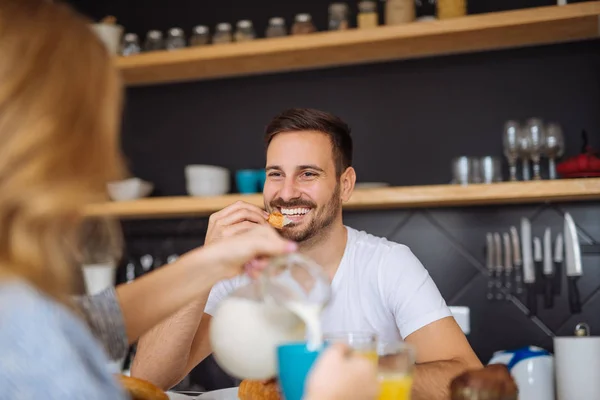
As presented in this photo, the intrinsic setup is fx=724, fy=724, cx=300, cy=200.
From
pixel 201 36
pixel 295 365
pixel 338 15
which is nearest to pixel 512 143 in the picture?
pixel 338 15

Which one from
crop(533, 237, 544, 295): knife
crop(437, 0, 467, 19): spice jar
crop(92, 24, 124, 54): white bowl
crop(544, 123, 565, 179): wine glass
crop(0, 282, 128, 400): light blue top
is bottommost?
crop(533, 237, 544, 295): knife

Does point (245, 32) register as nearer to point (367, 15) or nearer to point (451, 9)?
point (367, 15)

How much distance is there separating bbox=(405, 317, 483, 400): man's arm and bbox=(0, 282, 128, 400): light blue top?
29.1 inches

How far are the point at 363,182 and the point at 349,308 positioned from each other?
109 cm

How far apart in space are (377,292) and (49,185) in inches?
51.3

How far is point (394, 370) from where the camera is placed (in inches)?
32.8

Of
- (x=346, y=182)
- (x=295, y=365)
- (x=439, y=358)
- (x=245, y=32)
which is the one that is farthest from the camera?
(x=245, y=32)

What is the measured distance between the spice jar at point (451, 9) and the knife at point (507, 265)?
830 mm

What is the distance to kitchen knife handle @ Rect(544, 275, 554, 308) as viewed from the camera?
2705 mm

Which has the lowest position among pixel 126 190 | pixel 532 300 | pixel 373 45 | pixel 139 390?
pixel 532 300

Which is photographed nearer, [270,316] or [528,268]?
[270,316]

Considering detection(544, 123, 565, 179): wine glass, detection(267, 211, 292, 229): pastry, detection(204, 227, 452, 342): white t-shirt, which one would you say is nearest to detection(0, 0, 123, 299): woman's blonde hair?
detection(204, 227, 452, 342): white t-shirt

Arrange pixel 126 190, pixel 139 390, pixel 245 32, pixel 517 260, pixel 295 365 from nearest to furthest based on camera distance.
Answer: pixel 295 365 < pixel 139 390 < pixel 517 260 < pixel 245 32 < pixel 126 190

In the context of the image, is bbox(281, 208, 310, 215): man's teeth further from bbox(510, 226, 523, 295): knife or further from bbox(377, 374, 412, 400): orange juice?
bbox(377, 374, 412, 400): orange juice
